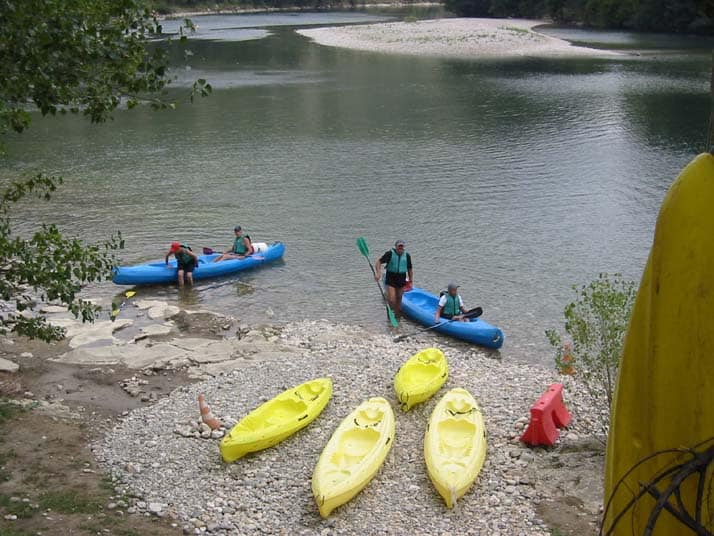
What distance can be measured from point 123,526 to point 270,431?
269cm

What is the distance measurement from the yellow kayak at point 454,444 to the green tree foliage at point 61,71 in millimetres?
4926

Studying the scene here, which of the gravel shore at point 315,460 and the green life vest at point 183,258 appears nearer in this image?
the gravel shore at point 315,460

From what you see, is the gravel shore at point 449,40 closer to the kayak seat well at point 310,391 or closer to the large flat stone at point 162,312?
the large flat stone at point 162,312

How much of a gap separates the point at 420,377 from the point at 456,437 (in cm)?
236

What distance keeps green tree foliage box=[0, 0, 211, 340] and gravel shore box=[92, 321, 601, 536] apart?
246 centimetres

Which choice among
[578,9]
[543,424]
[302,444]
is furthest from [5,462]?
[578,9]

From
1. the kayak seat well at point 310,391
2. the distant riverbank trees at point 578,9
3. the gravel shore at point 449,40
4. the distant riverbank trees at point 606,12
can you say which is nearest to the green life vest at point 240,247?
the kayak seat well at point 310,391

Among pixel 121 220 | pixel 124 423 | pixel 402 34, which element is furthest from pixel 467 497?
pixel 402 34

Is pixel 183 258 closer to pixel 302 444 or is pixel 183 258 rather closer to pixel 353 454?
pixel 302 444

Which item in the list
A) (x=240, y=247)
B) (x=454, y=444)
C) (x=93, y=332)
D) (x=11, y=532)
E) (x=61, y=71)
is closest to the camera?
(x=11, y=532)

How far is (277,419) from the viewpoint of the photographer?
12078 mm

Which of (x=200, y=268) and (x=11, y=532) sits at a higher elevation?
(x=11, y=532)

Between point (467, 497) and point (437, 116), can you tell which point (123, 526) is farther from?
point (437, 116)

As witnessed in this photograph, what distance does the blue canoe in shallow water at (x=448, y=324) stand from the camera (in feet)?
53.4
